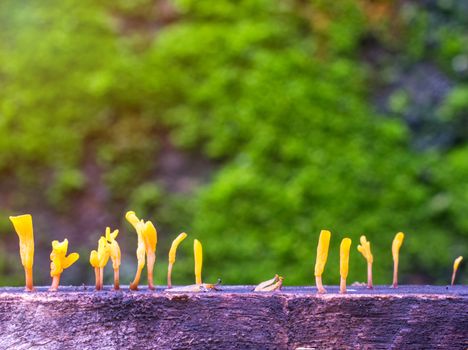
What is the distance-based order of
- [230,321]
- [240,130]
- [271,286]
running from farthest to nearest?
[240,130], [271,286], [230,321]

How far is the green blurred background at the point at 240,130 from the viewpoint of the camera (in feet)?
12.2

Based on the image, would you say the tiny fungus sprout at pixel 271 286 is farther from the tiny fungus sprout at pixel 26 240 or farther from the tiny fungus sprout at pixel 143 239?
the tiny fungus sprout at pixel 26 240

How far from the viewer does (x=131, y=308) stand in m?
1.15

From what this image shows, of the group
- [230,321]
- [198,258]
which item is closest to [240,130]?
[198,258]

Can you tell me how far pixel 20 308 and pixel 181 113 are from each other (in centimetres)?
279

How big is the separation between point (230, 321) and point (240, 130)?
271cm

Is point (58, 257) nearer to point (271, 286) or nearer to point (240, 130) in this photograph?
point (271, 286)

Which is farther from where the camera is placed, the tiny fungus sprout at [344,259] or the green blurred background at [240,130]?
the green blurred background at [240,130]

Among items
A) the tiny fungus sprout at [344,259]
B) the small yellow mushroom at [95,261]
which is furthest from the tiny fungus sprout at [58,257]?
the tiny fungus sprout at [344,259]

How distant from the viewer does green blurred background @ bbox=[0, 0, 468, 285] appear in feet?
12.2

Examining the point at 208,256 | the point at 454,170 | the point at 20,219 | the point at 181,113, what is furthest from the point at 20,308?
the point at 454,170

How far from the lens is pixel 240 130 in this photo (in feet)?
12.5

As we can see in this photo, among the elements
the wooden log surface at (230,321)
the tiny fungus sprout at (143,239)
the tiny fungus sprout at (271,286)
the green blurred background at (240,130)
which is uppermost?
the green blurred background at (240,130)

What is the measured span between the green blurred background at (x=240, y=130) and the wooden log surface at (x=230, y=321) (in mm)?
2469
